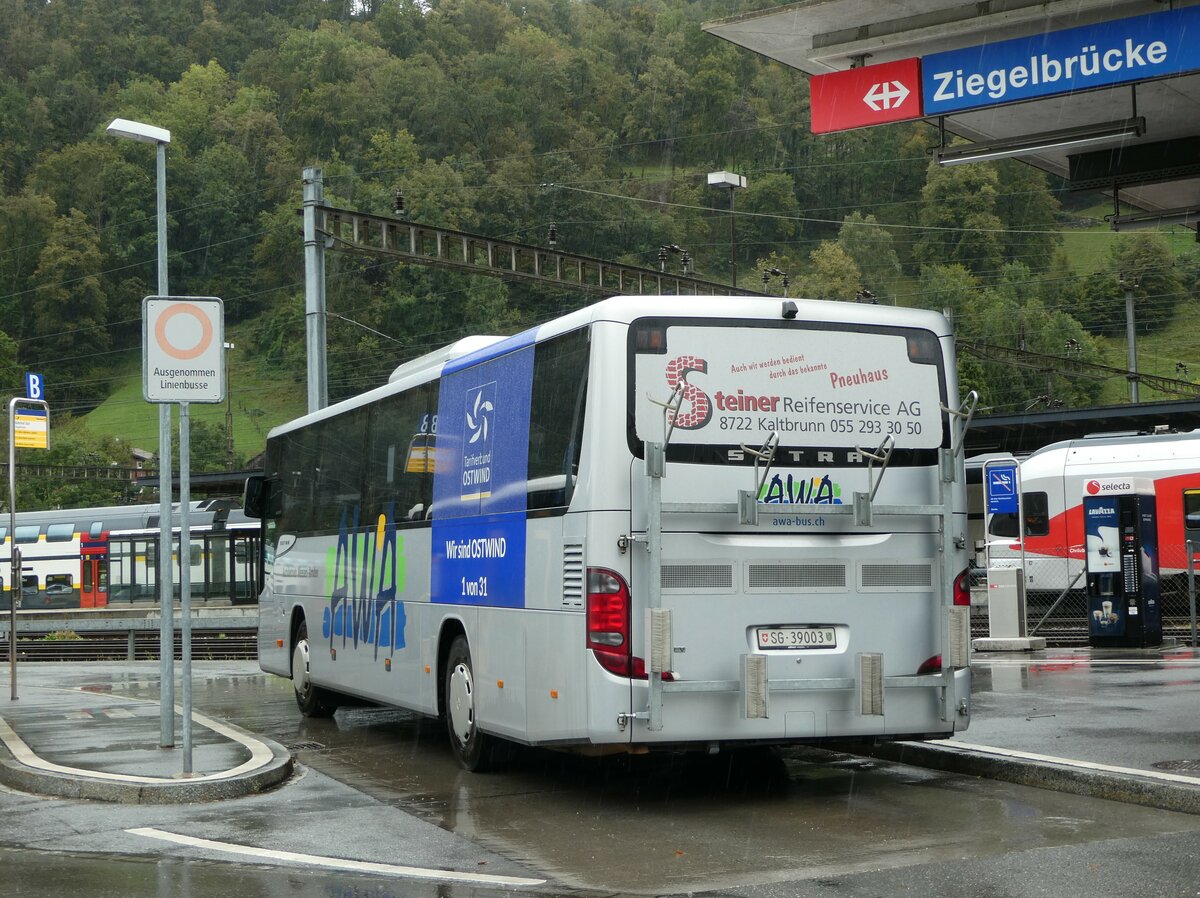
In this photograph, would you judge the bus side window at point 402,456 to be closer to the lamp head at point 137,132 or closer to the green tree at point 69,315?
the lamp head at point 137,132

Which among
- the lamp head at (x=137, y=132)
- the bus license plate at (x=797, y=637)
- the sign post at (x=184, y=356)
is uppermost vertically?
the lamp head at (x=137, y=132)

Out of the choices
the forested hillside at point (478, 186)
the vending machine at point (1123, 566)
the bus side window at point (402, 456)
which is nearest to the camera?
the bus side window at point (402, 456)

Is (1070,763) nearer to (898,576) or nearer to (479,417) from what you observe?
(898,576)

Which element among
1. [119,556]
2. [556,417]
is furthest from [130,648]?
[556,417]

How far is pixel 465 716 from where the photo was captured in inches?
444

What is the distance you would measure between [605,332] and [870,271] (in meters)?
109

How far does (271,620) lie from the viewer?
56.7 ft

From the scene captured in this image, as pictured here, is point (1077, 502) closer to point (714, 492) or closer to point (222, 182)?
point (714, 492)

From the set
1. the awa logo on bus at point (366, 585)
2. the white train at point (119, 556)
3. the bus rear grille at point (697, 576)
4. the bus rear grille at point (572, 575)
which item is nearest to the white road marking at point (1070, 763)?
the bus rear grille at point (697, 576)

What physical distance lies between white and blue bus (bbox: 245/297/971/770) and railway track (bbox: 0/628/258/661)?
2051 centimetres

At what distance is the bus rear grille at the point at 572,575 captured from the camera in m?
9.40

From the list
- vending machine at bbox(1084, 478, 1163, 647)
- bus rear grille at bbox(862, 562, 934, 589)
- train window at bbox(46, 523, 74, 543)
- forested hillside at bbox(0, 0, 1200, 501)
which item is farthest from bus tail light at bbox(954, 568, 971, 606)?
forested hillside at bbox(0, 0, 1200, 501)

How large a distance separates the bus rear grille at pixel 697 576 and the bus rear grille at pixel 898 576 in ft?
3.02

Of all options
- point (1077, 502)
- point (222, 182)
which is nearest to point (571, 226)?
point (222, 182)
